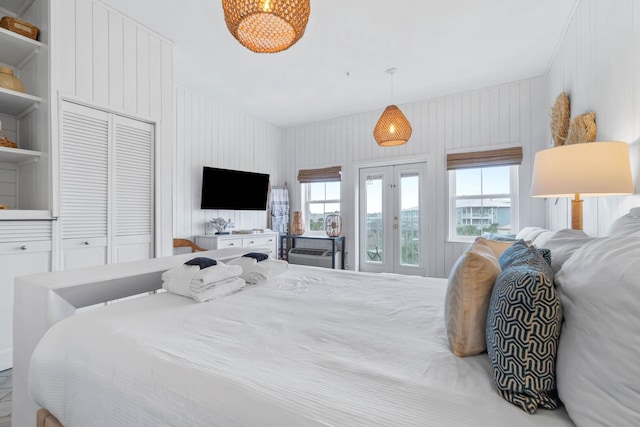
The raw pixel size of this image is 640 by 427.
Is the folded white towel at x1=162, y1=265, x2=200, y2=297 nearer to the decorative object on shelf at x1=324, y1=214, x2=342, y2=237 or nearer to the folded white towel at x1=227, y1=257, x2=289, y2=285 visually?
the folded white towel at x1=227, y1=257, x2=289, y2=285

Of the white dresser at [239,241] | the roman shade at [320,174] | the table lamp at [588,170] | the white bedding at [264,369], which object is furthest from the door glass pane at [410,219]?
the white bedding at [264,369]

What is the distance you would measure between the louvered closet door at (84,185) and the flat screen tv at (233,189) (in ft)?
5.05

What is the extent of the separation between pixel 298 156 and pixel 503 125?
319 cm

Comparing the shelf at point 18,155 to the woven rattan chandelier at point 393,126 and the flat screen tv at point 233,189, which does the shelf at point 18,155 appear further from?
the woven rattan chandelier at point 393,126

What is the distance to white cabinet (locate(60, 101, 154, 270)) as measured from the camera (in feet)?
7.60

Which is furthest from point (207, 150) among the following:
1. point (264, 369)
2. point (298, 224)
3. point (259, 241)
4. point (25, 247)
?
point (264, 369)

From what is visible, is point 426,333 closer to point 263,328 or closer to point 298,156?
point 263,328

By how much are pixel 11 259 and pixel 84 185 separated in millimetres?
694

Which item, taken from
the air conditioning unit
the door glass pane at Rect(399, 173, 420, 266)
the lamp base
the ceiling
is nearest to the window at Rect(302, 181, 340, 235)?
the air conditioning unit

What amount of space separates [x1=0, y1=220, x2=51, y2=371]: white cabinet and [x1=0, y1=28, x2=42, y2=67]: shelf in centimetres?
133

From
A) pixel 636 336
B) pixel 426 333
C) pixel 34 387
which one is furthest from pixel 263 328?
pixel 636 336

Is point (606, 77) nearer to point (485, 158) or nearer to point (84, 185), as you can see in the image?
point (485, 158)

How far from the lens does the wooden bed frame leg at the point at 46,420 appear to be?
1028 mm

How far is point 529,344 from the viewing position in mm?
666
